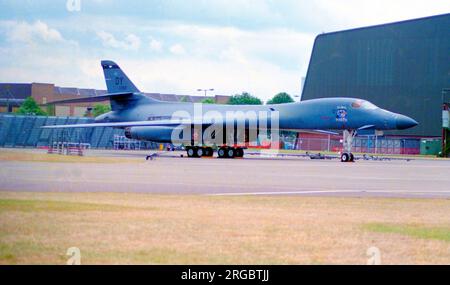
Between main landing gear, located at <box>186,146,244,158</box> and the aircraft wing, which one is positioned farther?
the aircraft wing

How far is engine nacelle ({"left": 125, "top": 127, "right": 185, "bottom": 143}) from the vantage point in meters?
45.6

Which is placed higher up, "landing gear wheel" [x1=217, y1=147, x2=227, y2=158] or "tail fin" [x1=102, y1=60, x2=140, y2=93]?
"tail fin" [x1=102, y1=60, x2=140, y2=93]

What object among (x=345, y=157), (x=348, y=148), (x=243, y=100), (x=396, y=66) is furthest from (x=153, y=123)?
(x=243, y=100)

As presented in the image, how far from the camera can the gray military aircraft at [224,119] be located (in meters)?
41.0

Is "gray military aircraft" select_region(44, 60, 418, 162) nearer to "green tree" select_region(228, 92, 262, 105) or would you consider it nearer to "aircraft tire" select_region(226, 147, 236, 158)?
"aircraft tire" select_region(226, 147, 236, 158)

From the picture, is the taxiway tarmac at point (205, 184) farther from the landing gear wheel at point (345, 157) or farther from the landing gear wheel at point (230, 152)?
the landing gear wheel at point (230, 152)

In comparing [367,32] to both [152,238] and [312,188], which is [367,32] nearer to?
[312,188]

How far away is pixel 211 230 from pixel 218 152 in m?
33.4

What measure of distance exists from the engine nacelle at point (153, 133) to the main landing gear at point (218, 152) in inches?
80.8

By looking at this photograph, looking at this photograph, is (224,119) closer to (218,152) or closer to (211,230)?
(218,152)

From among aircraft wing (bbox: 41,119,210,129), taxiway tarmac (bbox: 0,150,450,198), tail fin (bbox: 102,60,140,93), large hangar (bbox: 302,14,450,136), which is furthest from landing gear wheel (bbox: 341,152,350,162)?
large hangar (bbox: 302,14,450,136)

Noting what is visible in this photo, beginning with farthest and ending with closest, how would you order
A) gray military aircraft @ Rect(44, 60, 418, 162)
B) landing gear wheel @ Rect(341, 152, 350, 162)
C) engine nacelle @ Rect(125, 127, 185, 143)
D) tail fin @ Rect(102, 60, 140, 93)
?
engine nacelle @ Rect(125, 127, 185, 143)
tail fin @ Rect(102, 60, 140, 93)
gray military aircraft @ Rect(44, 60, 418, 162)
landing gear wheel @ Rect(341, 152, 350, 162)

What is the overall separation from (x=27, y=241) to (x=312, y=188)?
1079 centimetres

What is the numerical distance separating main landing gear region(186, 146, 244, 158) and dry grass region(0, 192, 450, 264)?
29.0m
